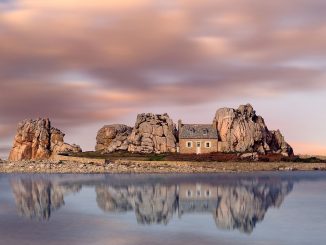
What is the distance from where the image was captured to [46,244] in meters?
21.1

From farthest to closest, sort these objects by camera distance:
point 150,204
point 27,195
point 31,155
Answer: point 31,155, point 27,195, point 150,204

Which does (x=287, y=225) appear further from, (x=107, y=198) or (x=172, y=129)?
(x=172, y=129)

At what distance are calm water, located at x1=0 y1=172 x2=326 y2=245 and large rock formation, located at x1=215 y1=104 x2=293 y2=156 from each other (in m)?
46.5

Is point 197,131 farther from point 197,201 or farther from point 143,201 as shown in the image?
point 143,201

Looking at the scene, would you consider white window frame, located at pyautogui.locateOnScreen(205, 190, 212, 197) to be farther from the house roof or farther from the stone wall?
the house roof

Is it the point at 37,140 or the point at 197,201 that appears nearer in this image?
the point at 197,201

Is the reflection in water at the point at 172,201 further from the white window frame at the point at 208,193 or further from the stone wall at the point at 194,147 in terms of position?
the stone wall at the point at 194,147

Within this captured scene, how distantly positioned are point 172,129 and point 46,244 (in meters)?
78.2

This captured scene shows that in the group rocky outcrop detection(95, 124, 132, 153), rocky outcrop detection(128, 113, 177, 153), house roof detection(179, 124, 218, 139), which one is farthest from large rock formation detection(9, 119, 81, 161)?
house roof detection(179, 124, 218, 139)

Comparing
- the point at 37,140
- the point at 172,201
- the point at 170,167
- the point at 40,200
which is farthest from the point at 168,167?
the point at 37,140

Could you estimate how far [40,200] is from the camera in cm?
3925

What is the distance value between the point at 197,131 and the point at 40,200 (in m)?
60.6

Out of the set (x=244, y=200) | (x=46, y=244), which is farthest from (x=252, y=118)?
(x=46, y=244)

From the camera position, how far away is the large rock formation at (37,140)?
112 m
